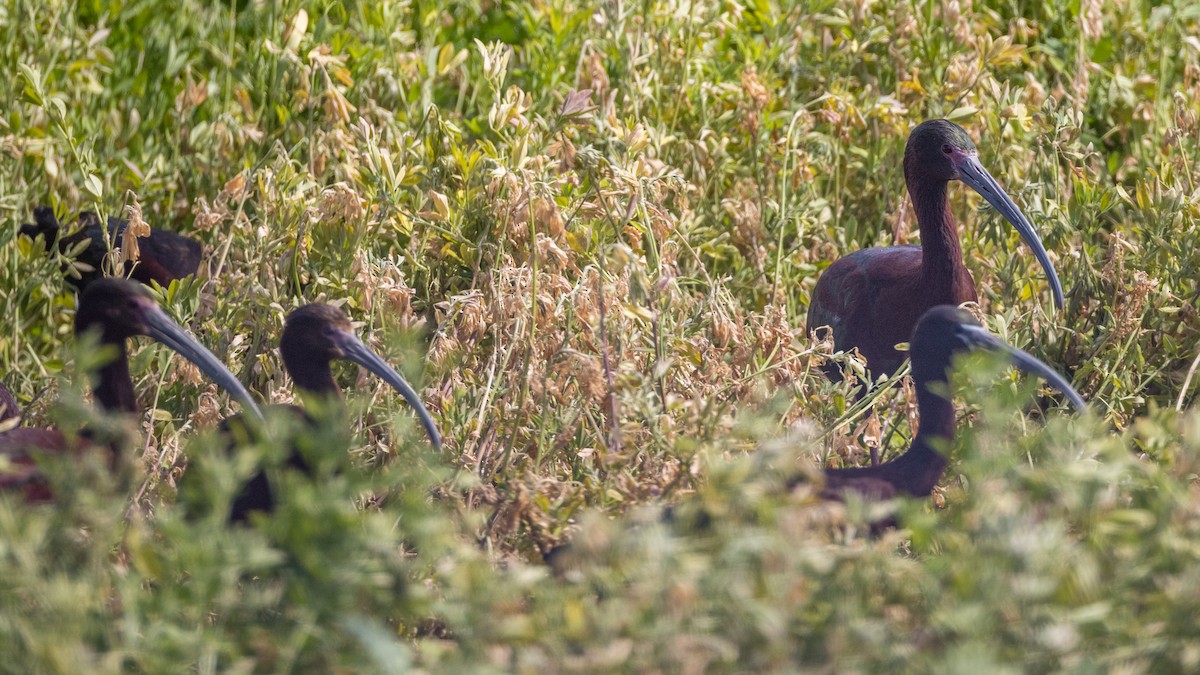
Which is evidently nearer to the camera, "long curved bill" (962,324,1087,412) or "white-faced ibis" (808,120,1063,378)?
"long curved bill" (962,324,1087,412)

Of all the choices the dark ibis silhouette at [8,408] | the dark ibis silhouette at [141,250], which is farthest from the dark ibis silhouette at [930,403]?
the dark ibis silhouette at [141,250]

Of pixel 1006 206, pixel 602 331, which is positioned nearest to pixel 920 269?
pixel 1006 206

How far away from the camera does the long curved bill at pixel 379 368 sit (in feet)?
12.5

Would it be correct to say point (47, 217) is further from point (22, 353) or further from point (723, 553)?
point (723, 553)

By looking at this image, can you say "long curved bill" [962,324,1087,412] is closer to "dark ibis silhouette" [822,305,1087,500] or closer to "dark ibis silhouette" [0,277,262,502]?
"dark ibis silhouette" [822,305,1087,500]

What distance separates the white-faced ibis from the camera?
4797 millimetres

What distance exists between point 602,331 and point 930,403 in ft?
3.15

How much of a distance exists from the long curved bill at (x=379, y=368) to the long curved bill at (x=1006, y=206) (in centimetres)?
213

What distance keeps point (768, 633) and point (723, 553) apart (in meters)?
0.19

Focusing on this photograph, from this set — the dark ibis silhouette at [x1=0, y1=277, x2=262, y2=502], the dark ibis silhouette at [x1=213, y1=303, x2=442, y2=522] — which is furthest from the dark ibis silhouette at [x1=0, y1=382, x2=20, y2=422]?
the dark ibis silhouette at [x1=213, y1=303, x2=442, y2=522]

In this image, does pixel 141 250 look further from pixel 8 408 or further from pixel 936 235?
pixel 936 235

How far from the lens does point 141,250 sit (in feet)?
18.6

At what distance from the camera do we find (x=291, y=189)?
5105 mm

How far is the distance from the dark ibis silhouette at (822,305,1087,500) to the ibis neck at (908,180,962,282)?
2.88 feet
